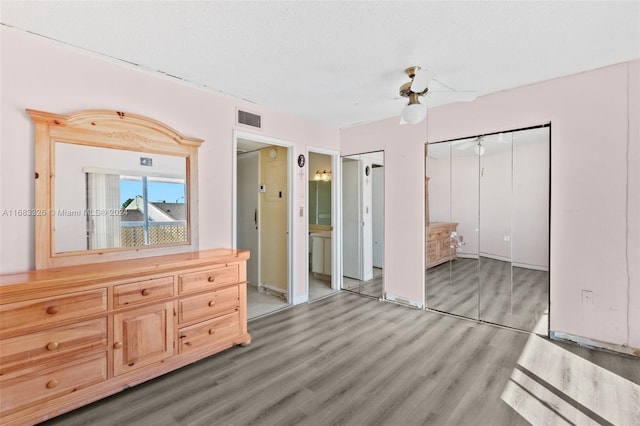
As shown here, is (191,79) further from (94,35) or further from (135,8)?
(135,8)

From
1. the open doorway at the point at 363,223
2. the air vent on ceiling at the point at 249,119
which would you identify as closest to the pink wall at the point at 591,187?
the open doorway at the point at 363,223

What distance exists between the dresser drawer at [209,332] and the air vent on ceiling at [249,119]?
2114 mm

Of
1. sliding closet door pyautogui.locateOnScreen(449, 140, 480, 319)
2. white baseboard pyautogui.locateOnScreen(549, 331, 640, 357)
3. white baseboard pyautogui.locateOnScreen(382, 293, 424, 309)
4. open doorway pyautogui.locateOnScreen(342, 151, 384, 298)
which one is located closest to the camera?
white baseboard pyautogui.locateOnScreen(549, 331, 640, 357)

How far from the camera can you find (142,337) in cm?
213

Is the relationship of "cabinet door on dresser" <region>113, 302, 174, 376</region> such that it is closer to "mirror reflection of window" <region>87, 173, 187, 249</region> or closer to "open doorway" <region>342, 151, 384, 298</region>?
"mirror reflection of window" <region>87, 173, 187, 249</region>

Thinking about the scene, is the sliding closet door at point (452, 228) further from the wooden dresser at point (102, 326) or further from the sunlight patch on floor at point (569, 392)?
the wooden dresser at point (102, 326)

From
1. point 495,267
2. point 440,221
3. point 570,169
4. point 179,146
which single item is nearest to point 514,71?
point 570,169

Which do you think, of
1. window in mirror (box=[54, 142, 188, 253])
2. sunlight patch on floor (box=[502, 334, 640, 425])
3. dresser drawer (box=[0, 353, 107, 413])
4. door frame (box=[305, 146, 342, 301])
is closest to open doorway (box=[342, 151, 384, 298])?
door frame (box=[305, 146, 342, 301])

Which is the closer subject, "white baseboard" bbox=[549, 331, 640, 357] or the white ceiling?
the white ceiling

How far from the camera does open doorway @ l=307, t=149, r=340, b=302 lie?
180 inches

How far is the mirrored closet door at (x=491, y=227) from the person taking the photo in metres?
3.00

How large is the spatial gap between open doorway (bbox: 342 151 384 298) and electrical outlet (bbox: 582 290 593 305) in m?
2.17

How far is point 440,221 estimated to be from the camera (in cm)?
364

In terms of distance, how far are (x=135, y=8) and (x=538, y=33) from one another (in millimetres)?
2730
